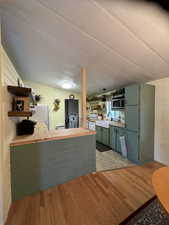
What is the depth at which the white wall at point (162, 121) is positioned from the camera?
2490 mm

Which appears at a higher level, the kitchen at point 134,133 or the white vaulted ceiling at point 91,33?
the white vaulted ceiling at point 91,33

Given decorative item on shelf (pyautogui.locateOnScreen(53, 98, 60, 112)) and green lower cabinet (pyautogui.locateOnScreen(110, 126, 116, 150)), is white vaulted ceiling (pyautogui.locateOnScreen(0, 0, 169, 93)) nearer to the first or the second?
green lower cabinet (pyautogui.locateOnScreen(110, 126, 116, 150))

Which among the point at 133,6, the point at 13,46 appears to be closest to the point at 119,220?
the point at 133,6

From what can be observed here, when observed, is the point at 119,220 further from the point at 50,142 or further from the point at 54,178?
the point at 50,142

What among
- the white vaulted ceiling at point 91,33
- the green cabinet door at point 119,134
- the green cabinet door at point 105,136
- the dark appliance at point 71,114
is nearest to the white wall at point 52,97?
the dark appliance at point 71,114

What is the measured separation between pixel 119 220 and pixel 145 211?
0.40 m

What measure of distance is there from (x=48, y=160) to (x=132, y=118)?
2178 mm

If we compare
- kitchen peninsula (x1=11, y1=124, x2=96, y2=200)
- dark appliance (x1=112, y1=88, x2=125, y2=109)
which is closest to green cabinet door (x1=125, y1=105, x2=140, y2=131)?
dark appliance (x1=112, y1=88, x2=125, y2=109)

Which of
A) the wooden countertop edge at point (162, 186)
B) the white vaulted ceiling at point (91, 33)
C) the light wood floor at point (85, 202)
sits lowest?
the light wood floor at point (85, 202)

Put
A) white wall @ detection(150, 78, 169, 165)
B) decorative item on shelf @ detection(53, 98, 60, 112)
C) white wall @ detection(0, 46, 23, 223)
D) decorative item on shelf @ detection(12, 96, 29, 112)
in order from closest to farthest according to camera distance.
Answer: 1. white wall @ detection(0, 46, 23, 223)
2. decorative item on shelf @ detection(12, 96, 29, 112)
3. white wall @ detection(150, 78, 169, 165)
4. decorative item on shelf @ detection(53, 98, 60, 112)

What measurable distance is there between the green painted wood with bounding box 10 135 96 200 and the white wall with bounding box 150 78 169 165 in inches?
74.5

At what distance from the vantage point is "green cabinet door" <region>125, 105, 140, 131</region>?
8.34 ft

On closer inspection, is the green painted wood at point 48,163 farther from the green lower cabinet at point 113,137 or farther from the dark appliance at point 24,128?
the green lower cabinet at point 113,137

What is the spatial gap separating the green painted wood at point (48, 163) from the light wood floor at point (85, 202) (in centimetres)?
11
